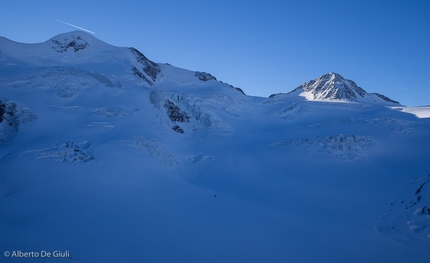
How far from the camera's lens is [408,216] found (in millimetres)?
12188

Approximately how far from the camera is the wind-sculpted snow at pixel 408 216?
11.1m

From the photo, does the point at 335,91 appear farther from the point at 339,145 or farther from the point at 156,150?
the point at 156,150

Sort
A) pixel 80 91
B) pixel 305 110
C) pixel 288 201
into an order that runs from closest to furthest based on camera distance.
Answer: pixel 288 201 < pixel 80 91 < pixel 305 110

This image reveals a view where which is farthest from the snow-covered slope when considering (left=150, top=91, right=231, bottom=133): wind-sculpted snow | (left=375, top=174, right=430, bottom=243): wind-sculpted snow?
(left=375, top=174, right=430, bottom=243): wind-sculpted snow

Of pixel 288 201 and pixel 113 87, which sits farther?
pixel 113 87

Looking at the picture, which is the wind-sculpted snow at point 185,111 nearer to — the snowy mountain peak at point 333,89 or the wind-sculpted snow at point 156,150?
the wind-sculpted snow at point 156,150

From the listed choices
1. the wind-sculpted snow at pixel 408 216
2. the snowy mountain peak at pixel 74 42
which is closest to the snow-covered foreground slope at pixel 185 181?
the wind-sculpted snow at pixel 408 216

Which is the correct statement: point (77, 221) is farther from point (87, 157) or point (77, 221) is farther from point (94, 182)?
point (87, 157)

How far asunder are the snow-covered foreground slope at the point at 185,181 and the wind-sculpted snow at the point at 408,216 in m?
0.08

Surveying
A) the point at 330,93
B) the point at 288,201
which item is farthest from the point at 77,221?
the point at 330,93

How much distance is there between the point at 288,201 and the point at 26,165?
56.5 feet

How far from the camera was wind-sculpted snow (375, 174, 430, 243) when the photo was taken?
438 inches

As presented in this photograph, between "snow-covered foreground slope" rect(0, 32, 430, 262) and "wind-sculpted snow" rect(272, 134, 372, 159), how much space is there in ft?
0.55

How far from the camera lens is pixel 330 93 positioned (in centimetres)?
5538
